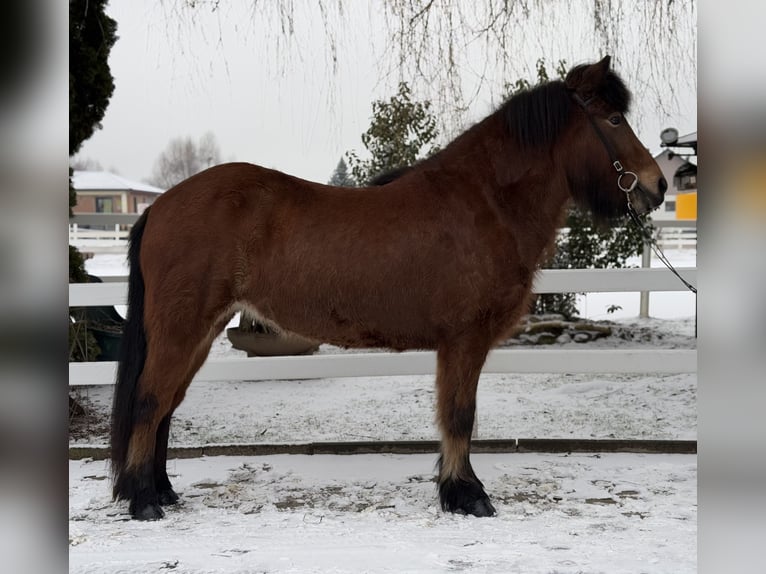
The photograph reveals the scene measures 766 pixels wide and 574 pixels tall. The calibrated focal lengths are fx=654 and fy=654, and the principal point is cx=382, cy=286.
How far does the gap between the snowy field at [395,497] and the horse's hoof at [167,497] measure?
0.10 m

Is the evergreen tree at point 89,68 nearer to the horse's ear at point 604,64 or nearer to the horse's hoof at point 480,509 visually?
the horse's ear at point 604,64

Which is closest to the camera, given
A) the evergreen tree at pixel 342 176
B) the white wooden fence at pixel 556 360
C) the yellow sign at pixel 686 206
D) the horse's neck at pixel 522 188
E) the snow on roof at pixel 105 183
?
the horse's neck at pixel 522 188

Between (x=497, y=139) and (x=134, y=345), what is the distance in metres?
2.38

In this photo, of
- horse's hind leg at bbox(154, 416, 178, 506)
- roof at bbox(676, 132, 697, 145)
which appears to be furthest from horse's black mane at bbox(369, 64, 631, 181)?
roof at bbox(676, 132, 697, 145)

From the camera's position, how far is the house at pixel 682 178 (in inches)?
279

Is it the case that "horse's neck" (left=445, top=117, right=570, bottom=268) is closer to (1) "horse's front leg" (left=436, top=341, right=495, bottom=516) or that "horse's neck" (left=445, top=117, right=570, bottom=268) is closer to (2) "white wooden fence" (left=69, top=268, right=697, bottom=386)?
(1) "horse's front leg" (left=436, top=341, right=495, bottom=516)

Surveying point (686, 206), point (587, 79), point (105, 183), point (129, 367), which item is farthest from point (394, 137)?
point (686, 206)

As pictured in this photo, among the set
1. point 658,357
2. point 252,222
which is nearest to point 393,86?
point 252,222

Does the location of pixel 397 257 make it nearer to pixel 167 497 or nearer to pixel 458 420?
pixel 458 420

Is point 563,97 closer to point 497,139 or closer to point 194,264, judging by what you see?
point 497,139

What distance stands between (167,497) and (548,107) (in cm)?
311

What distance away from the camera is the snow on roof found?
329 inches

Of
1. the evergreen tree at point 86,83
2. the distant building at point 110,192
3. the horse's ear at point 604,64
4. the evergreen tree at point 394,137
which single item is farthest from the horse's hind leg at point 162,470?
the distant building at point 110,192

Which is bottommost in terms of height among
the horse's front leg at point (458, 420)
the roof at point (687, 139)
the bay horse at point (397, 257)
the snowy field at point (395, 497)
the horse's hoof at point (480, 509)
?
the snowy field at point (395, 497)
